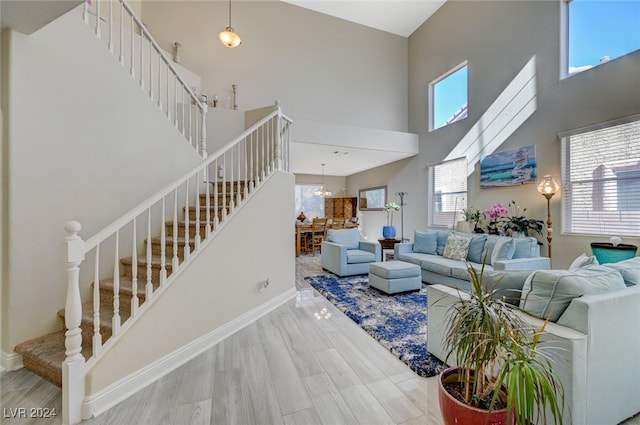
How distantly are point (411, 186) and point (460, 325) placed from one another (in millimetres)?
5821

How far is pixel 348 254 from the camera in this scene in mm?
4840

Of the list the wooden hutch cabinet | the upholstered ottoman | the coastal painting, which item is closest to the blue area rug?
the upholstered ottoman

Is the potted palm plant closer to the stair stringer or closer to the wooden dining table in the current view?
the stair stringer

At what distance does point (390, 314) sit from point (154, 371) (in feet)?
7.63

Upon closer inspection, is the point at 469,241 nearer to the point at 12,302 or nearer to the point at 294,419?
the point at 294,419

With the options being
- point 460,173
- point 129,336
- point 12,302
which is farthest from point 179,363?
point 460,173

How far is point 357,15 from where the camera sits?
6.26 meters

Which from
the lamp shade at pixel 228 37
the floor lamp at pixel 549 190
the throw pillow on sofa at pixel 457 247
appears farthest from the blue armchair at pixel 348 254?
the lamp shade at pixel 228 37

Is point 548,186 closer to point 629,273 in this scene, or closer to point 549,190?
point 549,190

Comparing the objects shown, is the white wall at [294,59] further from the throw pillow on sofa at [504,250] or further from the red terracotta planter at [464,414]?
the red terracotta planter at [464,414]

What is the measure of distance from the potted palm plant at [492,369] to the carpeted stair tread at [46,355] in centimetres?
230

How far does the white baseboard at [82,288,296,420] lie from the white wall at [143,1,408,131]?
4493mm

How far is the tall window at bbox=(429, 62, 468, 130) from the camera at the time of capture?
5496 mm

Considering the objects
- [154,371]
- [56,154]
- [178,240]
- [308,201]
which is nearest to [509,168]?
[178,240]
